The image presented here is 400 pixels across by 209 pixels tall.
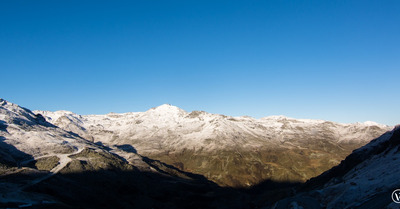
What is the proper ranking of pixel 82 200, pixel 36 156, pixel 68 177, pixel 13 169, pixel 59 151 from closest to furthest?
1. pixel 82 200
2. pixel 13 169
3. pixel 68 177
4. pixel 36 156
5. pixel 59 151

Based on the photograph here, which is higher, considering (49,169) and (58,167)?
(58,167)

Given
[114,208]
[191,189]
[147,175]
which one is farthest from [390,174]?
[147,175]

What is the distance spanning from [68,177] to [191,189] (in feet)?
248

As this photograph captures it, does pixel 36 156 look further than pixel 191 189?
No

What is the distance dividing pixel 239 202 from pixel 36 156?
436 feet

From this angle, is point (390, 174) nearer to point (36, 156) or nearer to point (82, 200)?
point (82, 200)

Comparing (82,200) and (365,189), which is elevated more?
(365,189)

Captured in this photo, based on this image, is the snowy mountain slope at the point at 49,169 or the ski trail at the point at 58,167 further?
the ski trail at the point at 58,167

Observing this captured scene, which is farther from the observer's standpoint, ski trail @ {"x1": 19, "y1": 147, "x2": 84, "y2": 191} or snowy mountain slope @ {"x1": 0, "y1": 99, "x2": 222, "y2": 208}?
ski trail @ {"x1": 19, "y1": 147, "x2": 84, "y2": 191}

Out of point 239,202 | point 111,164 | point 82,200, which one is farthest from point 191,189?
point 82,200

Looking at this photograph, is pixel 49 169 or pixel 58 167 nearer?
pixel 49 169

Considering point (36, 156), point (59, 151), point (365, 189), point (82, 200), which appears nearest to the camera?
point (365, 189)

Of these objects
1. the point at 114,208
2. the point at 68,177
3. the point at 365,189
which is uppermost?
the point at 365,189

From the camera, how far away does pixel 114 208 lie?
116562 millimetres
